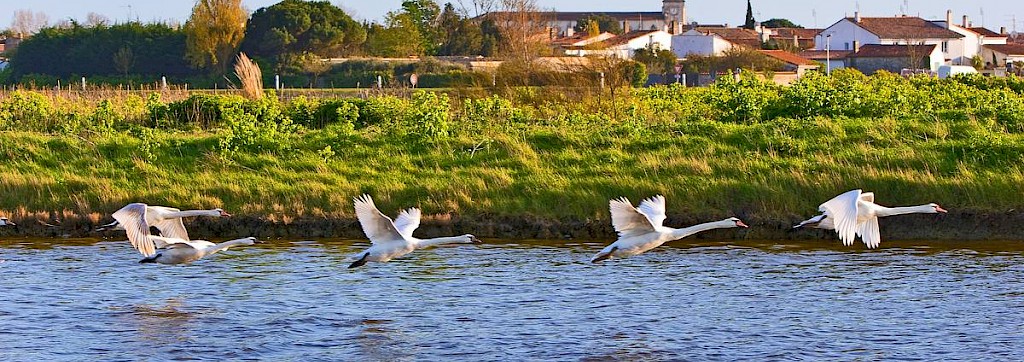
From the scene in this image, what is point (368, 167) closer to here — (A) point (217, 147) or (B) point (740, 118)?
(A) point (217, 147)

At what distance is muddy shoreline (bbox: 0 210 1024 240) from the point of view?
20.7 meters

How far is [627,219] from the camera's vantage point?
14.4m

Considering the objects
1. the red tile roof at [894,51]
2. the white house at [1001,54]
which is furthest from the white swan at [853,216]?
the white house at [1001,54]

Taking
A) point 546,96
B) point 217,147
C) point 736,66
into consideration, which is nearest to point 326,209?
point 217,147

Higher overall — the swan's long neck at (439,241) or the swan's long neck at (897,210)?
the swan's long neck at (897,210)

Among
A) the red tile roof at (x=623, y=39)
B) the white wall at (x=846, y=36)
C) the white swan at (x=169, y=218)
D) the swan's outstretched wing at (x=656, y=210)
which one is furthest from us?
the white wall at (x=846, y=36)

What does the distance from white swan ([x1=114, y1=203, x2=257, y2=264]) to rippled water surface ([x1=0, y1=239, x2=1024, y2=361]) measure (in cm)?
59

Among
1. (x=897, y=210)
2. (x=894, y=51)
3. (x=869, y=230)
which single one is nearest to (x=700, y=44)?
(x=894, y=51)

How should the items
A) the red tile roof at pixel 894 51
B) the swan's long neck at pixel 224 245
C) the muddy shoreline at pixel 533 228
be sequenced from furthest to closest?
the red tile roof at pixel 894 51 → the muddy shoreline at pixel 533 228 → the swan's long neck at pixel 224 245

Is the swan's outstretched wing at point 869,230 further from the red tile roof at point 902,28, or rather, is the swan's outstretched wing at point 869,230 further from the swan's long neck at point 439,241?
the red tile roof at point 902,28

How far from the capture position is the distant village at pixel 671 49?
6644cm

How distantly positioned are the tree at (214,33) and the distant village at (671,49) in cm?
228

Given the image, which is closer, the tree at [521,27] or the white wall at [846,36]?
the tree at [521,27]

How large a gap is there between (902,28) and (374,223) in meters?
95.8
